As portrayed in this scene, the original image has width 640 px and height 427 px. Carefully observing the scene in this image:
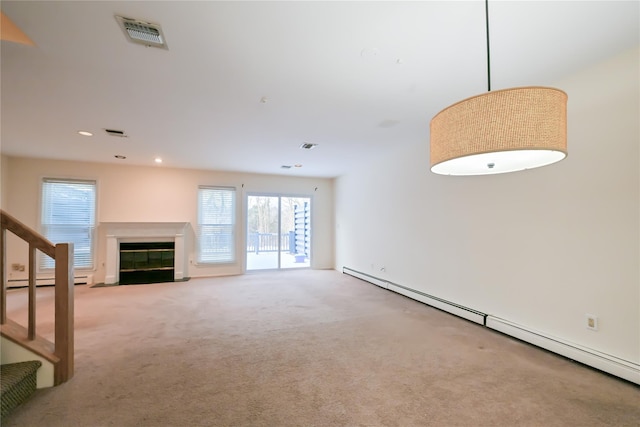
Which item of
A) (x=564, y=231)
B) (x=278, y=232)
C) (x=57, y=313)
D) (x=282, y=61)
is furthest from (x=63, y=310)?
(x=278, y=232)

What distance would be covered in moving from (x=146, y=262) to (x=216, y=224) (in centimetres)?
163

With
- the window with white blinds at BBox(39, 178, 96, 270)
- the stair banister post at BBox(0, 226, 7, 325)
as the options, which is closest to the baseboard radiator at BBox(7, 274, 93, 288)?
the window with white blinds at BBox(39, 178, 96, 270)

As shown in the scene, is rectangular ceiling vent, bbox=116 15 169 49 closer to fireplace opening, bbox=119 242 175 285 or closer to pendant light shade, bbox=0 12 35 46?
pendant light shade, bbox=0 12 35 46

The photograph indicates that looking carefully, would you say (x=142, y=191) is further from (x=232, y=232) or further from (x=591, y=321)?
(x=591, y=321)

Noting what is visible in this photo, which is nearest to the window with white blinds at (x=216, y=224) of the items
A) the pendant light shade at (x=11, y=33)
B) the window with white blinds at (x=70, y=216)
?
the window with white blinds at (x=70, y=216)

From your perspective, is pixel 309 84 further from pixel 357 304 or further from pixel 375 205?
pixel 375 205

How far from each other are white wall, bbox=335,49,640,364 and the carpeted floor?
40cm

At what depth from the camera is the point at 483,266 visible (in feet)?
11.3

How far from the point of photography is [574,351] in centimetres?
251

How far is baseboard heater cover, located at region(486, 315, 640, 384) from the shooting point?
7.18 feet

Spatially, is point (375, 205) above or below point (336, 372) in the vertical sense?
above

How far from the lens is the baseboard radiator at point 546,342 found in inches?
87.0

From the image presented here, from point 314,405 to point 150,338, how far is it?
6.82 feet

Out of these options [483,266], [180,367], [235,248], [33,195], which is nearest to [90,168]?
[33,195]
